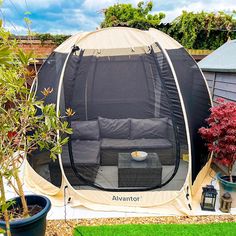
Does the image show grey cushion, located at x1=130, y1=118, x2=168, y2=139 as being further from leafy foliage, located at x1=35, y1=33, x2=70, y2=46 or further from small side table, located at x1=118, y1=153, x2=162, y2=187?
leafy foliage, located at x1=35, y1=33, x2=70, y2=46

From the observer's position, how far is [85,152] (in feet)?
10.2

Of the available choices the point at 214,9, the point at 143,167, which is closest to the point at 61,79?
the point at 143,167

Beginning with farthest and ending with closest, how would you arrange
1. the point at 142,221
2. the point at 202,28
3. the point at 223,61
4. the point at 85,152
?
the point at 202,28 → the point at 223,61 → the point at 85,152 → the point at 142,221

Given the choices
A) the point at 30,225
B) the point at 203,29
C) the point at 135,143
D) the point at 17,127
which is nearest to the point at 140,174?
the point at 135,143

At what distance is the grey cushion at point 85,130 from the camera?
3231 mm

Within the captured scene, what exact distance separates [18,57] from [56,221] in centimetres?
184

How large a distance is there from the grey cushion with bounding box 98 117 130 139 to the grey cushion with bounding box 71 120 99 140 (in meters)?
0.10

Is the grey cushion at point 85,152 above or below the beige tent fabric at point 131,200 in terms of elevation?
above

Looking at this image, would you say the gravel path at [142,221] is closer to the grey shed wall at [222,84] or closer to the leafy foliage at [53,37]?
the grey shed wall at [222,84]

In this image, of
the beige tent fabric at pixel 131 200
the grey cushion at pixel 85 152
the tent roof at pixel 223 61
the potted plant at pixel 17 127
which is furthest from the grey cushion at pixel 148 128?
the potted plant at pixel 17 127

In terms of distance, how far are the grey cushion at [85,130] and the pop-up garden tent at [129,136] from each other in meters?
0.02

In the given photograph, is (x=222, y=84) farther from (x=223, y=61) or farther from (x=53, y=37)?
(x=53, y=37)

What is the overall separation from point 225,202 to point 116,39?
2.40 m

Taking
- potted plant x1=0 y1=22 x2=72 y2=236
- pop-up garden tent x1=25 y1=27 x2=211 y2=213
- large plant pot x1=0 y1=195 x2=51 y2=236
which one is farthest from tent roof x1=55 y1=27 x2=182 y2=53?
large plant pot x1=0 y1=195 x2=51 y2=236
